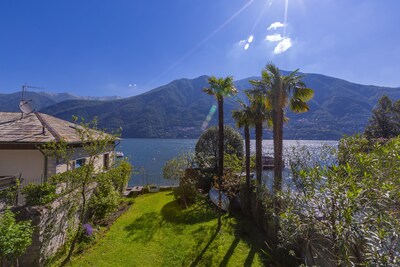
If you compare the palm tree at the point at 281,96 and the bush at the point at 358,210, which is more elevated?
the palm tree at the point at 281,96

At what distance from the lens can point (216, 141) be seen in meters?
26.6

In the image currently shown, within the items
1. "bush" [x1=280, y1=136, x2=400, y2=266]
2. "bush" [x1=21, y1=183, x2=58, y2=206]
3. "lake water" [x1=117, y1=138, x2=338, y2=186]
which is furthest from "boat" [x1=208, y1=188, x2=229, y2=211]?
"bush" [x1=280, y1=136, x2=400, y2=266]

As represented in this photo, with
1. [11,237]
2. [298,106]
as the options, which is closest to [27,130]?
[11,237]

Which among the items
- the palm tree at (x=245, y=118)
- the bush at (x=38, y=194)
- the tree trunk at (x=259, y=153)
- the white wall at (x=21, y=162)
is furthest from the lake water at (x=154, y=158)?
the white wall at (x=21, y=162)

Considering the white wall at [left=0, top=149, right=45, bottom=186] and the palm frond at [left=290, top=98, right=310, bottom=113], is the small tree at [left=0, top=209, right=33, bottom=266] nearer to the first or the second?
the white wall at [left=0, top=149, right=45, bottom=186]

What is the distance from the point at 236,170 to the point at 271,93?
28.3 feet

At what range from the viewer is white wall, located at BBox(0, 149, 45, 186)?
13062 mm

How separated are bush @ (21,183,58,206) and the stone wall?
28cm

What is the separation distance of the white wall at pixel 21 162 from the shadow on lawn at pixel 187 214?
865 centimetres

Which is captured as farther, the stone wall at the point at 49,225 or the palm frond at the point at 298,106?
the palm frond at the point at 298,106

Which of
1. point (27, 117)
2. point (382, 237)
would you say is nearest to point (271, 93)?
point (382, 237)

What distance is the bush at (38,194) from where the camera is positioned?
29.9ft

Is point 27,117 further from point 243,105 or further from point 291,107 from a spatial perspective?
point 291,107

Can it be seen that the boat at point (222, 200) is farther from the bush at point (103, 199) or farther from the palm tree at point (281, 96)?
the bush at point (103, 199)
